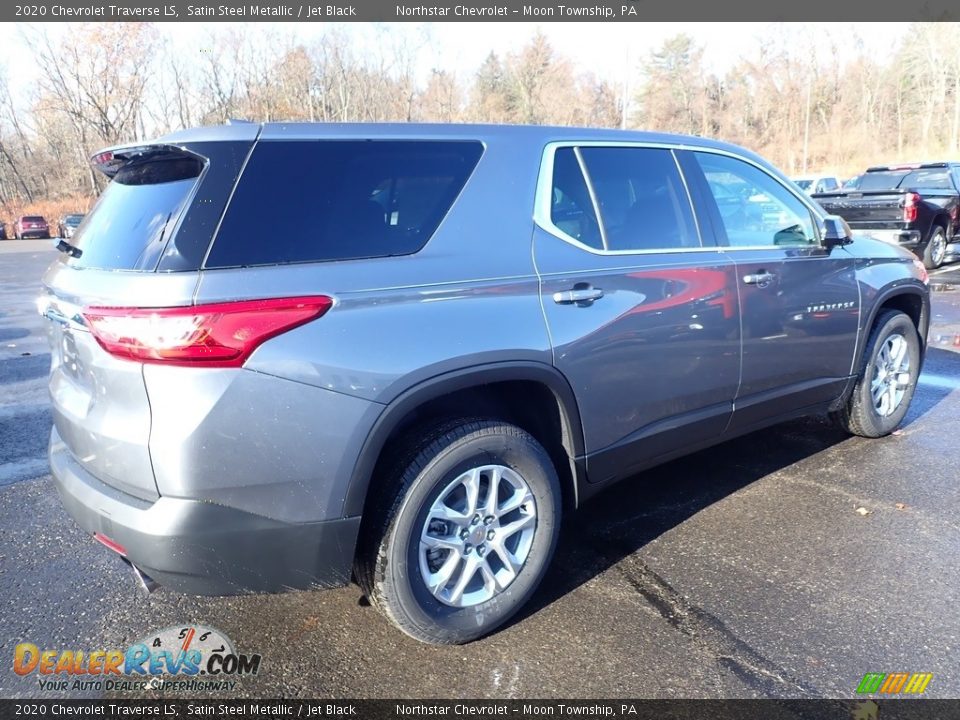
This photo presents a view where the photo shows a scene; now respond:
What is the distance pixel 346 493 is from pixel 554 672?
982 millimetres

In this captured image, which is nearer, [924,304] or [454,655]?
[454,655]

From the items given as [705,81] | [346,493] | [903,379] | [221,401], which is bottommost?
[903,379]

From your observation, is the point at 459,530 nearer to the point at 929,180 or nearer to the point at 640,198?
the point at 640,198

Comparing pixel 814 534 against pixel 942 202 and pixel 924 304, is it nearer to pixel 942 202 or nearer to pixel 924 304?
pixel 924 304

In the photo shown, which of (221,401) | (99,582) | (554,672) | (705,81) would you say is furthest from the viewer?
(705,81)

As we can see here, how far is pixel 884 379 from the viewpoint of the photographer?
15.0 feet

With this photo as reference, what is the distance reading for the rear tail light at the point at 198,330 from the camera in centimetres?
204

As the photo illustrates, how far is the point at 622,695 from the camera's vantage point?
2379 millimetres

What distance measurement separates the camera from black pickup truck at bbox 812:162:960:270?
11445 millimetres

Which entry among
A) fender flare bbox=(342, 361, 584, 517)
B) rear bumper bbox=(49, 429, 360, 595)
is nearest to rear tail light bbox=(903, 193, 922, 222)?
fender flare bbox=(342, 361, 584, 517)

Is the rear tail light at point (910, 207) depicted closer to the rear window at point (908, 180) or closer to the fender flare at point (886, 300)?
the rear window at point (908, 180)

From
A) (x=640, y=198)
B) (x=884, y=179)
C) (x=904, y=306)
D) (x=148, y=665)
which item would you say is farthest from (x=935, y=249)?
(x=148, y=665)

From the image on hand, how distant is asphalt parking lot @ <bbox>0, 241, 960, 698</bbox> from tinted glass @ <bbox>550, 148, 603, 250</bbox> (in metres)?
1.46

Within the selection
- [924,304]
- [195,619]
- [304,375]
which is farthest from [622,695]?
[924,304]
